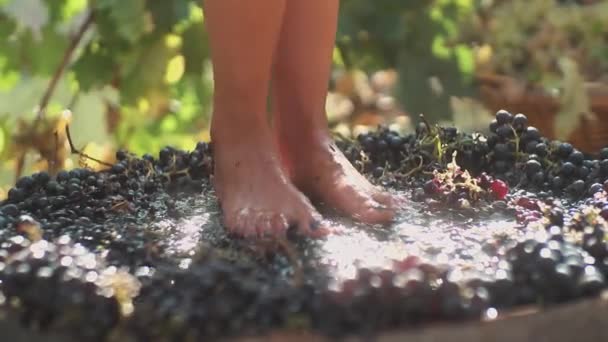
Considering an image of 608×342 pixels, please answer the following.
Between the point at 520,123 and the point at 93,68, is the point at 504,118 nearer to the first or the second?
the point at 520,123

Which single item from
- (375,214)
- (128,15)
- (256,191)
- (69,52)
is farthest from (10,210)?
(69,52)

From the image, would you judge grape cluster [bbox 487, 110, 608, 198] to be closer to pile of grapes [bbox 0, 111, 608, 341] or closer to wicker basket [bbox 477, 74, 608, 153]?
pile of grapes [bbox 0, 111, 608, 341]

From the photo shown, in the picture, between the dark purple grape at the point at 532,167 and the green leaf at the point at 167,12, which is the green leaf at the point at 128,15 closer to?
the green leaf at the point at 167,12

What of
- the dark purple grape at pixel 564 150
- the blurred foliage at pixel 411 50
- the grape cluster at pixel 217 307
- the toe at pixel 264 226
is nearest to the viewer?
the grape cluster at pixel 217 307

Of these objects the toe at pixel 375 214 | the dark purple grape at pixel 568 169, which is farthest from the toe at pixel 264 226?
the dark purple grape at pixel 568 169

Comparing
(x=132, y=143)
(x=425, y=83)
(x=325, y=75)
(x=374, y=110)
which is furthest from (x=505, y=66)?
(x=325, y=75)

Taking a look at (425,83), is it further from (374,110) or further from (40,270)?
(40,270)
